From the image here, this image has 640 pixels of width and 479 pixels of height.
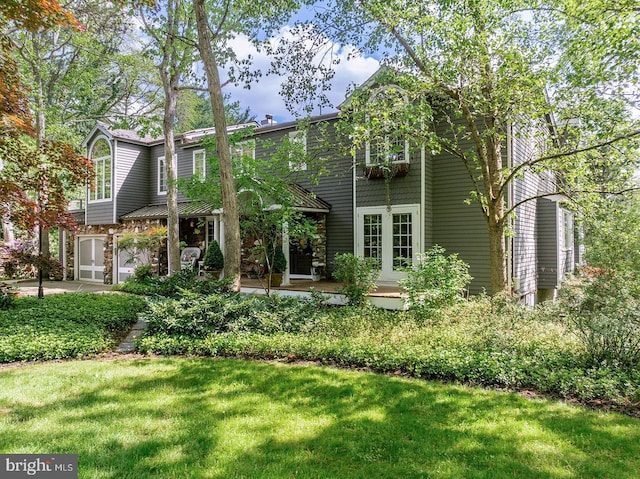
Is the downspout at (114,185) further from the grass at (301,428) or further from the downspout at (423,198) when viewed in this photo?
the downspout at (423,198)

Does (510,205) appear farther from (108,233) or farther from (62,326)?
(108,233)

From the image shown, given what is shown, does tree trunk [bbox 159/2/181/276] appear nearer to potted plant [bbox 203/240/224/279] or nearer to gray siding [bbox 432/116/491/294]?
potted plant [bbox 203/240/224/279]

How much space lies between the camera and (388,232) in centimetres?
1052

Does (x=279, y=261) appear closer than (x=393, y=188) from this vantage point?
No

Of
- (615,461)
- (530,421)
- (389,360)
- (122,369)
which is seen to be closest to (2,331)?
(122,369)

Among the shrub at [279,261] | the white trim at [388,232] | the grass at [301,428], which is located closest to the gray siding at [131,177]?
the shrub at [279,261]

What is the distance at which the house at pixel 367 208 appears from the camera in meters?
9.87

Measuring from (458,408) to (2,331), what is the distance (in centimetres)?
653

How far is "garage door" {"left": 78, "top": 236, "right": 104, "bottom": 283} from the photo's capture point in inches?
650

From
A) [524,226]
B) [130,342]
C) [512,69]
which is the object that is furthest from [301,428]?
[524,226]

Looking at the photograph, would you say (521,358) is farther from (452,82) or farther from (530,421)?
(452,82)

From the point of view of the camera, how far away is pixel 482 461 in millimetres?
2865

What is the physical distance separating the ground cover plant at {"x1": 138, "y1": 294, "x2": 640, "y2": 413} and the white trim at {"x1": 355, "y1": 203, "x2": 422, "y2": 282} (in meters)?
2.87

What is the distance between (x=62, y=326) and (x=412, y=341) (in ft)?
18.5
